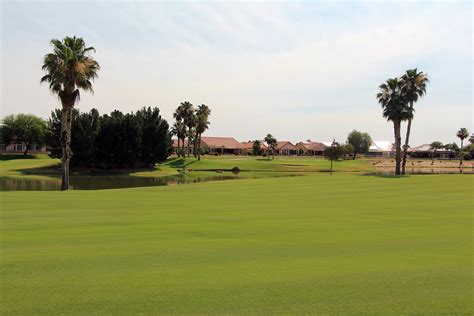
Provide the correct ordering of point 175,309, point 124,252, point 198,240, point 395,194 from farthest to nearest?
1. point 395,194
2. point 198,240
3. point 124,252
4. point 175,309

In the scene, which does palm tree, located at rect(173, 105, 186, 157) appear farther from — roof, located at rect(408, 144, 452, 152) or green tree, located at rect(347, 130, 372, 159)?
roof, located at rect(408, 144, 452, 152)

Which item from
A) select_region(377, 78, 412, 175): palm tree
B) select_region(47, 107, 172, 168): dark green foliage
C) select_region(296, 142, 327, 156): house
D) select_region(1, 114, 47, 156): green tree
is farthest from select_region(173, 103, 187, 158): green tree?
select_region(296, 142, 327, 156): house

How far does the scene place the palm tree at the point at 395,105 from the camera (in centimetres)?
6372

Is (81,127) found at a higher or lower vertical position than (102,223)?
higher

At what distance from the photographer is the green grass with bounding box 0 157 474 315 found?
6.92 meters

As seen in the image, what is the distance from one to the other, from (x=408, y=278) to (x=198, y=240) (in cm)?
571

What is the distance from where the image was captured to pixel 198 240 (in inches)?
474

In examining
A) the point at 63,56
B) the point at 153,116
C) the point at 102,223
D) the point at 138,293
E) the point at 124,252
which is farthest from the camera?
the point at 153,116

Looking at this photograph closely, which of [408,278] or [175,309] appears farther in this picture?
[408,278]

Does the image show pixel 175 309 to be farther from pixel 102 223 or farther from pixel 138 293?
pixel 102 223

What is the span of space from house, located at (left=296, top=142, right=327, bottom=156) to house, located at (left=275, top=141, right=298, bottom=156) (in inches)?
81.5

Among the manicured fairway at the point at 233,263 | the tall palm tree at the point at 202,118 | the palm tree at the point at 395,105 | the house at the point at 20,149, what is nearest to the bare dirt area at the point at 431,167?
the palm tree at the point at 395,105

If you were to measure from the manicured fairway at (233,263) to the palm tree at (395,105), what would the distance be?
4877cm

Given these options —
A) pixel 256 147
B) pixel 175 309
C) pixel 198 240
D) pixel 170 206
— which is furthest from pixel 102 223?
pixel 256 147
